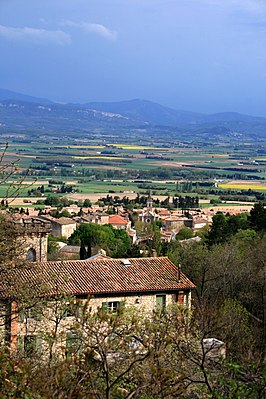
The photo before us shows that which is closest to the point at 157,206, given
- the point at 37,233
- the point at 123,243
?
the point at 123,243

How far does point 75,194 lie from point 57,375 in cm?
9433

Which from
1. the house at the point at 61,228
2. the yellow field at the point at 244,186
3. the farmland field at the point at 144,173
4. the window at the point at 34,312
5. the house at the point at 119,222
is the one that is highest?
the window at the point at 34,312

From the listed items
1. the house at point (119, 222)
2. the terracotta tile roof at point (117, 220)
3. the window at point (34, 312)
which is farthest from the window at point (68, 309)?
the terracotta tile roof at point (117, 220)

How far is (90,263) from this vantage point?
21500mm

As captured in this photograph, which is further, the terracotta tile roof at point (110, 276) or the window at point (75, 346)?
the terracotta tile roof at point (110, 276)

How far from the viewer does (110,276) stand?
20812 millimetres

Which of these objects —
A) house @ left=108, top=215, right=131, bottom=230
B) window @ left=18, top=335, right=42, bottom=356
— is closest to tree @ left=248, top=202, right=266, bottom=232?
window @ left=18, top=335, right=42, bottom=356

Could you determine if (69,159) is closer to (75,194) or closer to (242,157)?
(242,157)

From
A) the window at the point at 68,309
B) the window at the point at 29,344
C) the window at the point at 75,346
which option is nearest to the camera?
the window at the point at 75,346

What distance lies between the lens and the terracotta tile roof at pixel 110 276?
19750 millimetres

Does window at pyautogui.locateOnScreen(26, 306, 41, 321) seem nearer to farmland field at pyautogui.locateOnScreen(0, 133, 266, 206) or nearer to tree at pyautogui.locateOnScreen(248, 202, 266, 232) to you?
tree at pyautogui.locateOnScreen(248, 202, 266, 232)

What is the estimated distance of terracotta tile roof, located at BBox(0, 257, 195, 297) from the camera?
1975cm

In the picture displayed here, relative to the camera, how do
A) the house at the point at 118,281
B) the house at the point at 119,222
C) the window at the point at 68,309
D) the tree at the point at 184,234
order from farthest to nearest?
the house at the point at 119,222, the tree at the point at 184,234, the house at the point at 118,281, the window at the point at 68,309

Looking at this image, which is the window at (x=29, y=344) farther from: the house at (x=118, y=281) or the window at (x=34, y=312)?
the house at (x=118, y=281)
